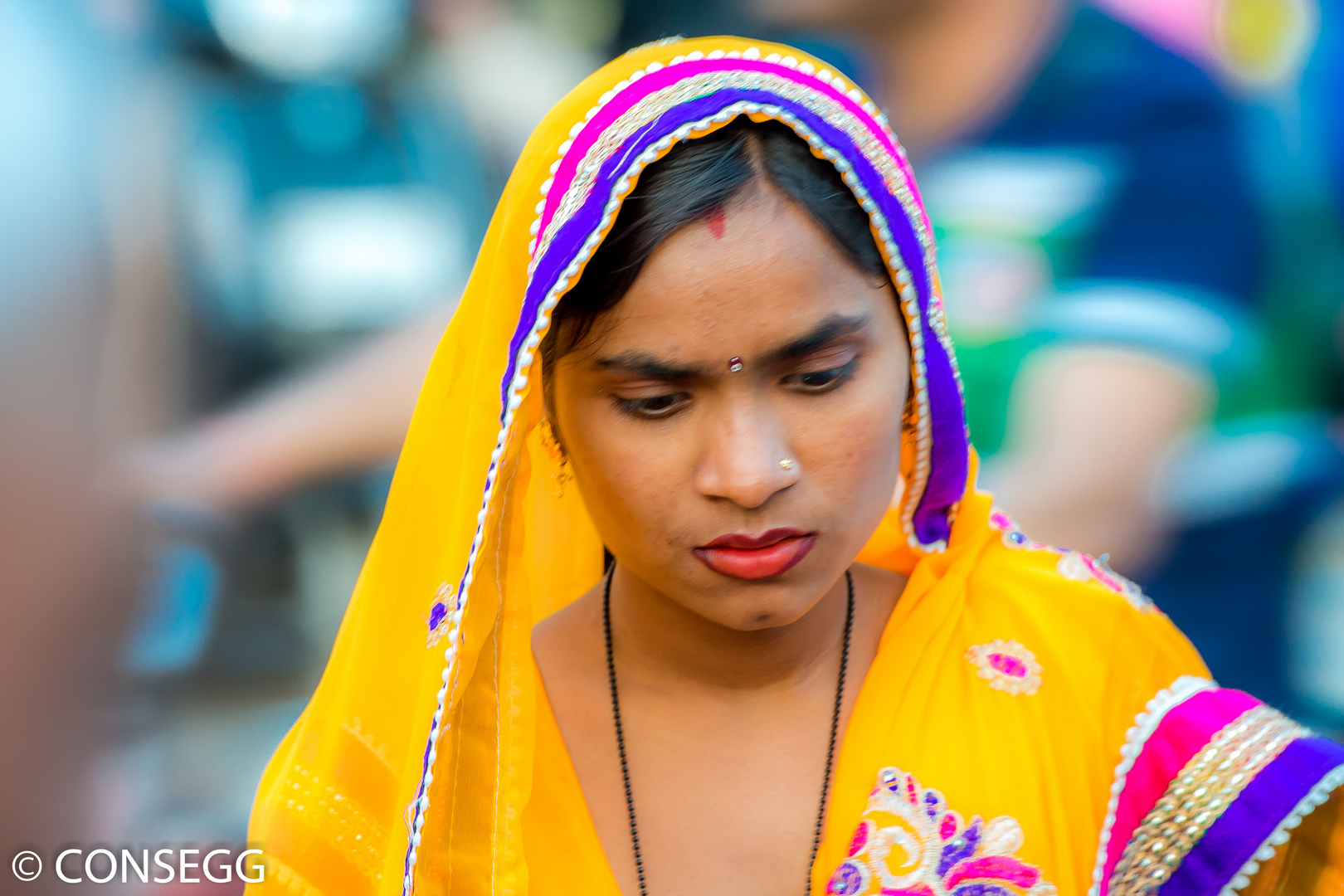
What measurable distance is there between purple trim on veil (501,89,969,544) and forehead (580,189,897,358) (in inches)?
3.3

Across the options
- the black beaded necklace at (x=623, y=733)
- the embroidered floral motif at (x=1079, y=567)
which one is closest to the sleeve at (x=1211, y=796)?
the embroidered floral motif at (x=1079, y=567)

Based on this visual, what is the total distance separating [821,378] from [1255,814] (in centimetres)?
68

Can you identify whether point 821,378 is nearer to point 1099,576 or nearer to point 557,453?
point 557,453

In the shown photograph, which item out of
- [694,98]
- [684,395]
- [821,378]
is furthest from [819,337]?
[694,98]

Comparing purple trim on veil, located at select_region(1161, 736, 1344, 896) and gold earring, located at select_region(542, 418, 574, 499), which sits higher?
gold earring, located at select_region(542, 418, 574, 499)

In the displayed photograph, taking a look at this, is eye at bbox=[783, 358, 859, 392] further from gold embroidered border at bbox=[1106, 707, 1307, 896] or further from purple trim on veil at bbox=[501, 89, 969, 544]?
gold embroidered border at bbox=[1106, 707, 1307, 896]

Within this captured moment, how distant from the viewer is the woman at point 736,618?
4.05 ft

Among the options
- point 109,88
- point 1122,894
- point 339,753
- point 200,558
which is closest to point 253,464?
point 200,558

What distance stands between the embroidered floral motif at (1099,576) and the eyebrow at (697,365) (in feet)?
1.86

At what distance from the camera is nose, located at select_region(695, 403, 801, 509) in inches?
46.7

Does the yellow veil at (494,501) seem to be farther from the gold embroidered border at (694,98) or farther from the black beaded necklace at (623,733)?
the black beaded necklace at (623,733)

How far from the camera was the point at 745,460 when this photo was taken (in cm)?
119

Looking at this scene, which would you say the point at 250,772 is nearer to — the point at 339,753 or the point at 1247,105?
the point at 339,753

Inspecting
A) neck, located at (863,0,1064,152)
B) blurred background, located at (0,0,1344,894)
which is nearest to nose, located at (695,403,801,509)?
blurred background, located at (0,0,1344,894)
